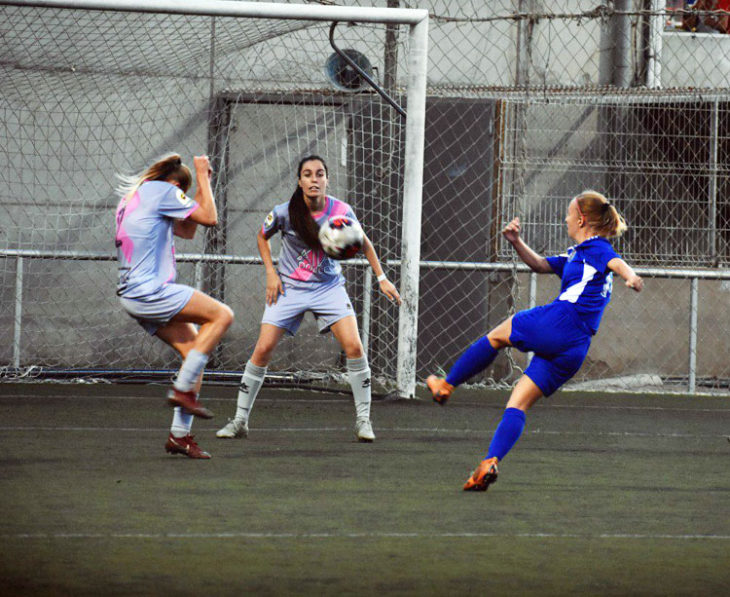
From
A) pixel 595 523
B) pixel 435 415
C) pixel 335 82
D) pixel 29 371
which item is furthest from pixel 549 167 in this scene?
pixel 595 523

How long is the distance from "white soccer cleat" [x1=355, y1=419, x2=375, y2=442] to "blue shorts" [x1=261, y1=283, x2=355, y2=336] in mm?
629

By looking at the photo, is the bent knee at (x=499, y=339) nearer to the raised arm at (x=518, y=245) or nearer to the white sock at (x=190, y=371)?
the raised arm at (x=518, y=245)

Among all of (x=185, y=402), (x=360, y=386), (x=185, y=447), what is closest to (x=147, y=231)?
(x=185, y=402)

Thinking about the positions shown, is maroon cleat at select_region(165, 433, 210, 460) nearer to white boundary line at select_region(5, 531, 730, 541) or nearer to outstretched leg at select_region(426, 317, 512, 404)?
outstretched leg at select_region(426, 317, 512, 404)

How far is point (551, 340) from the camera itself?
6.14 meters

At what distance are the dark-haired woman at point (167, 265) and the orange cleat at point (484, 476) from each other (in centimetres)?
161

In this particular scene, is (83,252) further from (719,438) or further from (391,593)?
(391,593)

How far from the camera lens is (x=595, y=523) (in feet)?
17.4

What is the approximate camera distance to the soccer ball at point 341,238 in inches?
297

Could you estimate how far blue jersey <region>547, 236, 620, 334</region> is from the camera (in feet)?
20.4

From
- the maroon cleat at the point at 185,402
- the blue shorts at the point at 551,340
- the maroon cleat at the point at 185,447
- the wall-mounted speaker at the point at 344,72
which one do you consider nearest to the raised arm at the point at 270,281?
the maroon cleat at the point at 185,447

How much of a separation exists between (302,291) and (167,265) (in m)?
1.17

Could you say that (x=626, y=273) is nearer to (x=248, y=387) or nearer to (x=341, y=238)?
(x=341, y=238)

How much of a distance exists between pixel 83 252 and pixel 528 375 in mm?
7054
